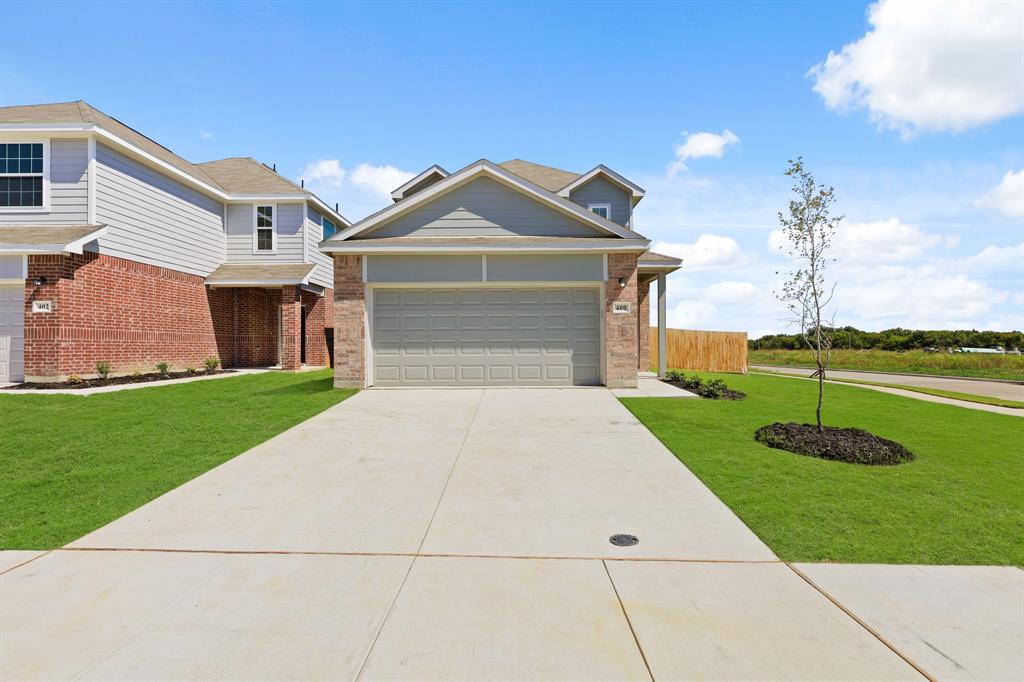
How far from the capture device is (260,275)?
19156mm

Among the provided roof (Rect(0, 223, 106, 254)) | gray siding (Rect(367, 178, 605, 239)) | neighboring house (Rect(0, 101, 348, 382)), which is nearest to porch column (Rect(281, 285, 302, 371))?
neighboring house (Rect(0, 101, 348, 382))

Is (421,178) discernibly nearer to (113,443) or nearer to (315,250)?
(315,250)

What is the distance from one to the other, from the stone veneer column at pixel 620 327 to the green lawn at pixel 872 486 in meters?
2.27

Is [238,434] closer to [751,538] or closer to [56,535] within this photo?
[56,535]

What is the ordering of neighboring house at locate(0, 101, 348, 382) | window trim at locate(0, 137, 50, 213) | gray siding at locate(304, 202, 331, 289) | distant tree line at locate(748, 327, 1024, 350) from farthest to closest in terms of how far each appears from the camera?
1. distant tree line at locate(748, 327, 1024, 350)
2. gray siding at locate(304, 202, 331, 289)
3. window trim at locate(0, 137, 50, 213)
4. neighboring house at locate(0, 101, 348, 382)

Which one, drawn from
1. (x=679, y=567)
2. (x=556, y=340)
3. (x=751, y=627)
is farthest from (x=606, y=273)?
(x=751, y=627)

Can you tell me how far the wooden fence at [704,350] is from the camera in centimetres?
2156

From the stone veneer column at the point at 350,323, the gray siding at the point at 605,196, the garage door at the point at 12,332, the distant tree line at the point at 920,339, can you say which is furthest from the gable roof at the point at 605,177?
the distant tree line at the point at 920,339

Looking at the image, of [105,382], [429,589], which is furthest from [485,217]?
[105,382]

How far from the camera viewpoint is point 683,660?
3.02 meters

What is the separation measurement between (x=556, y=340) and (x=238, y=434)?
737cm

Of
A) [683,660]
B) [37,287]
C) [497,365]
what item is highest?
[37,287]

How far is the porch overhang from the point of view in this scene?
18.7m

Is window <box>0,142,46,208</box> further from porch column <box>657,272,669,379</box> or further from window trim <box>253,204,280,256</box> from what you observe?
porch column <box>657,272,669,379</box>
